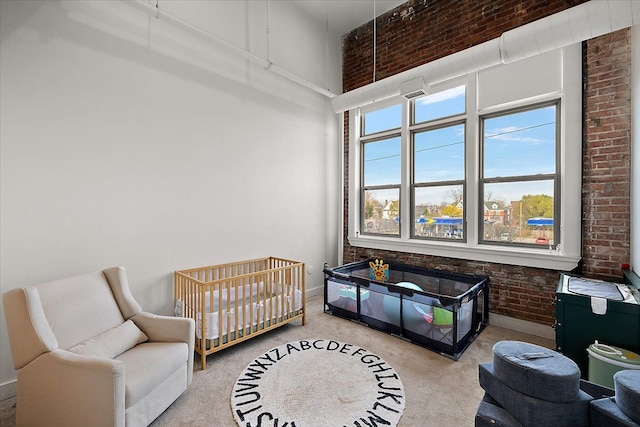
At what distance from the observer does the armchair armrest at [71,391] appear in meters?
1.63

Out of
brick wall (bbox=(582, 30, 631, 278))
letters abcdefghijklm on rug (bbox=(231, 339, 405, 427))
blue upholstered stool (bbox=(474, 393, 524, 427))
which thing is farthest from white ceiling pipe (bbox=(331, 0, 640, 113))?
letters abcdefghijklm on rug (bbox=(231, 339, 405, 427))

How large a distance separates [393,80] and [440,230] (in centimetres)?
211

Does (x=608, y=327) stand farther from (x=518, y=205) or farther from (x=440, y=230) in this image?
(x=440, y=230)

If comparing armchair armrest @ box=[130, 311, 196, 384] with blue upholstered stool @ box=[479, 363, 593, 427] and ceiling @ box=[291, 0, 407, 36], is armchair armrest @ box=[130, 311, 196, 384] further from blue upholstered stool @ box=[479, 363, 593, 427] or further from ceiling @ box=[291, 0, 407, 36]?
ceiling @ box=[291, 0, 407, 36]

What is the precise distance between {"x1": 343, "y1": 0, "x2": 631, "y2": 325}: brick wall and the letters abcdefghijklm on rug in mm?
1887

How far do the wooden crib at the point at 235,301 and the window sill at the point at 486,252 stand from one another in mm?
1535

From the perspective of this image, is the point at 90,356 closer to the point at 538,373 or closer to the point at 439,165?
the point at 538,373

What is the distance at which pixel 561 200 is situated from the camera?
316 cm

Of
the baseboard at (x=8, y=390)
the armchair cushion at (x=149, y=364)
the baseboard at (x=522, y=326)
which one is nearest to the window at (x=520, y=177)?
the baseboard at (x=522, y=326)

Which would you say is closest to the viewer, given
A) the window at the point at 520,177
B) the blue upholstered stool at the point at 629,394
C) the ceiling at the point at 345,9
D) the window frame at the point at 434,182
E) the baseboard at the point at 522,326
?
the blue upholstered stool at the point at 629,394

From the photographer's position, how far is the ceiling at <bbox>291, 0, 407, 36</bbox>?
4262mm

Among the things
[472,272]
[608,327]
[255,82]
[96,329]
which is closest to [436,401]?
[608,327]

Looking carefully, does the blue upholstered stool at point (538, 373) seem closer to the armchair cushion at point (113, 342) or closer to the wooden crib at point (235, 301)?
the wooden crib at point (235, 301)

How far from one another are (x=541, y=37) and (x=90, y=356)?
4.17 m
